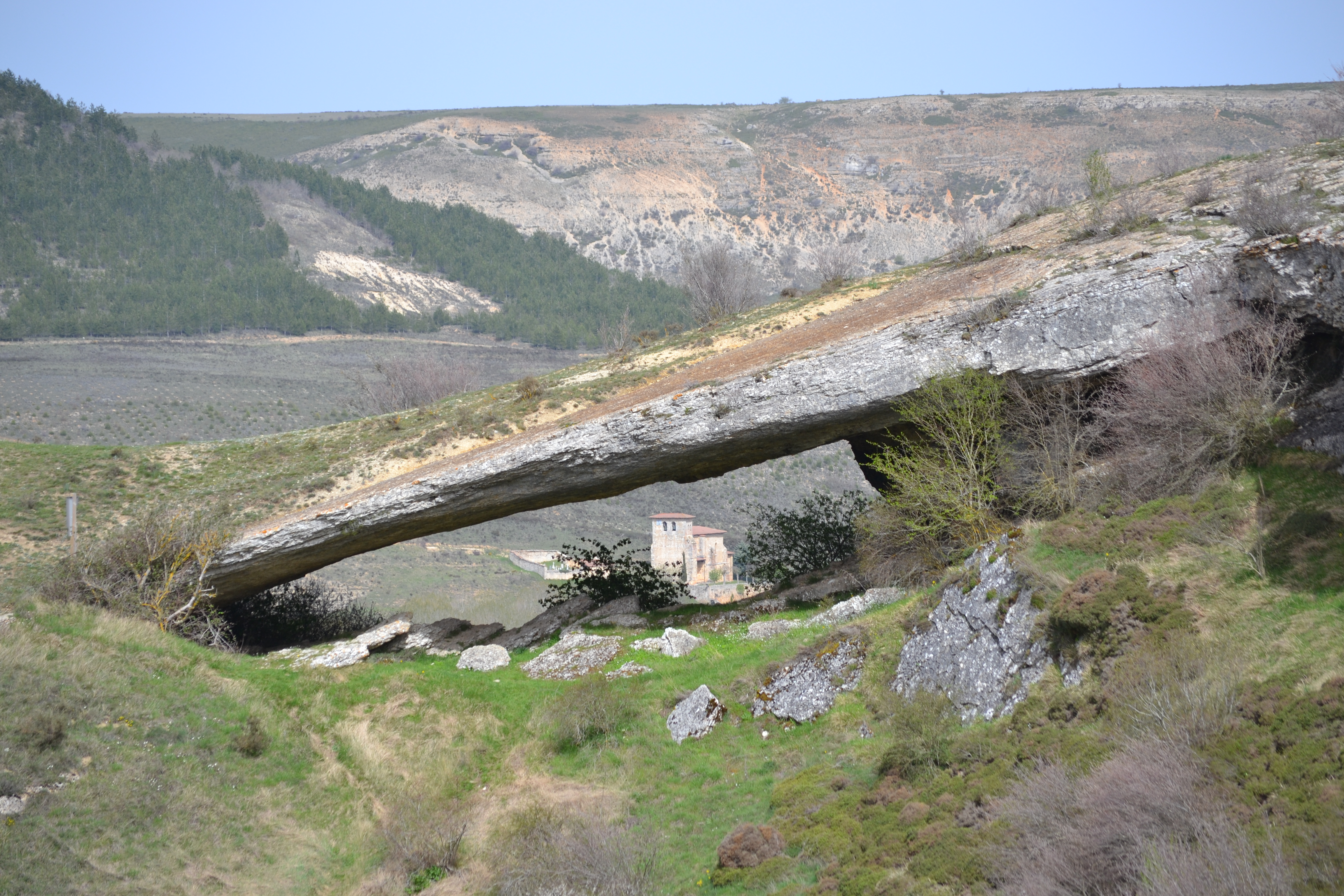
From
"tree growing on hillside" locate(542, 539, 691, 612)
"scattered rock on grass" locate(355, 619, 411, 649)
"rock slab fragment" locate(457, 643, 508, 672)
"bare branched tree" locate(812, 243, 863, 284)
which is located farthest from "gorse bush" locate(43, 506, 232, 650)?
"bare branched tree" locate(812, 243, 863, 284)

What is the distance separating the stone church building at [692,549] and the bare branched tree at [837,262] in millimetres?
16286

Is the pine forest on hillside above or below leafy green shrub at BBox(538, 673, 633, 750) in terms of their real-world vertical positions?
above

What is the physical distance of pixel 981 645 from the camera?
536 inches

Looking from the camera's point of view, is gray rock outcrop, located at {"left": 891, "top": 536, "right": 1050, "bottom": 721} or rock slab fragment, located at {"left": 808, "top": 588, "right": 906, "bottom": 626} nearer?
gray rock outcrop, located at {"left": 891, "top": 536, "right": 1050, "bottom": 721}

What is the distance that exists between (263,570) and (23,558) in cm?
449

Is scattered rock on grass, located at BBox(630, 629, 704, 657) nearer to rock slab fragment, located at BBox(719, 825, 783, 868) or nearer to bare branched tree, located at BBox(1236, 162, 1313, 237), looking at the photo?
rock slab fragment, located at BBox(719, 825, 783, 868)

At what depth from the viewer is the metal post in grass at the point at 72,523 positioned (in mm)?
19345

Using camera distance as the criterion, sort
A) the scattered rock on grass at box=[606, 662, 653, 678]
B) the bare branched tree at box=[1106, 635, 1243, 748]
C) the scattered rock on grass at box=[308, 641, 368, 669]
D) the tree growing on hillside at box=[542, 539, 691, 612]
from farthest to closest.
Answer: the tree growing on hillside at box=[542, 539, 691, 612] < the scattered rock on grass at box=[308, 641, 368, 669] < the scattered rock on grass at box=[606, 662, 653, 678] < the bare branched tree at box=[1106, 635, 1243, 748]

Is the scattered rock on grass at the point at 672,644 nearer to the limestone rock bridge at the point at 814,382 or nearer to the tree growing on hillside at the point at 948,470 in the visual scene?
the limestone rock bridge at the point at 814,382

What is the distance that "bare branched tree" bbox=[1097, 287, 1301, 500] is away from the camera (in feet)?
48.5

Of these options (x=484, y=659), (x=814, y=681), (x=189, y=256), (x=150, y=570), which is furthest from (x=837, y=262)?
(x=189, y=256)

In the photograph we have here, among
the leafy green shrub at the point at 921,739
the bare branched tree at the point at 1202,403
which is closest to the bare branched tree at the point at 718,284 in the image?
the bare branched tree at the point at 1202,403

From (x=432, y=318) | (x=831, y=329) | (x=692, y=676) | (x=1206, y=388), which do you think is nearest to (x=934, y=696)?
(x=692, y=676)

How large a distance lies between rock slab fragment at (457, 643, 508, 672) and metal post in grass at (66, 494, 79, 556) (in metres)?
8.14
